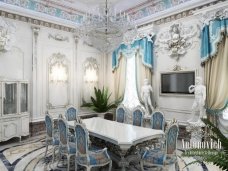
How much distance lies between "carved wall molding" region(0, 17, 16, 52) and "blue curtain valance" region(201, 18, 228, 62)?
Result: 4237mm

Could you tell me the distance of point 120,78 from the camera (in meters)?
6.07

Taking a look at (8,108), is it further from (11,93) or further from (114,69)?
(114,69)

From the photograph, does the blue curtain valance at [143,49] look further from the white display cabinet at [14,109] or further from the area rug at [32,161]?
the white display cabinet at [14,109]

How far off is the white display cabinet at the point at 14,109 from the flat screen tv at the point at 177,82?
3309mm

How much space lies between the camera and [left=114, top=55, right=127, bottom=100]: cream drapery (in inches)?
236

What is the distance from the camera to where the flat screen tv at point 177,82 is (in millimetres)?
4590

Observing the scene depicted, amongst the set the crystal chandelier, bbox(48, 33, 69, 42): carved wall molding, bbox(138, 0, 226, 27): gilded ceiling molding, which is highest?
bbox(138, 0, 226, 27): gilded ceiling molding

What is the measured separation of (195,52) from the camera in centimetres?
448

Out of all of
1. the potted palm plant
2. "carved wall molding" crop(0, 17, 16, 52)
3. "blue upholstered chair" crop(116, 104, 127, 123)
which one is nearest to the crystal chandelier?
"blue upholstered chair" crop(116, 104, 127, 123)

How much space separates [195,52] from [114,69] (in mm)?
2545

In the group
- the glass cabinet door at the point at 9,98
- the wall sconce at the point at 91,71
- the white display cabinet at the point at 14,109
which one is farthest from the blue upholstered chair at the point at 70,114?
the wall sconce at the point at 91,71

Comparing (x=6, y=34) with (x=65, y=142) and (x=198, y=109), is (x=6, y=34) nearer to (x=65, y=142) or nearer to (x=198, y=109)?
(x=65, y=142)

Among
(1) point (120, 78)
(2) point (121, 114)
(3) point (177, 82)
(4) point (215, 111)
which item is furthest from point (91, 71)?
(4) point (215, 111)

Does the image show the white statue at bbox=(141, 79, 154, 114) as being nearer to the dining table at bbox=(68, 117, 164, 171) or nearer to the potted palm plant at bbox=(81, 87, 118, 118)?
the potted palm plant at bbox=(81, 87, 118, 118)
